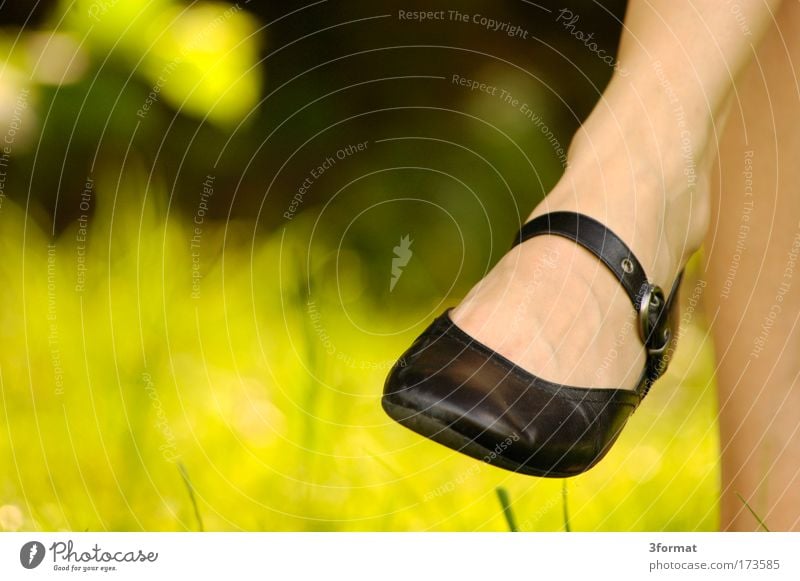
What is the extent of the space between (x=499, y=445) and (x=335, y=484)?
23 cm

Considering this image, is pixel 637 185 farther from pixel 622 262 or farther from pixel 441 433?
pixel 441 433

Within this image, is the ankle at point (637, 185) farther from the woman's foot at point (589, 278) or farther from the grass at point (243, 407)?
the grass at point (243, 407)

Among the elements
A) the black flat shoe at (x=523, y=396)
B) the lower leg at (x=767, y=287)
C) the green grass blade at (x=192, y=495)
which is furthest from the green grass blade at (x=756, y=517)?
the green grass blade at (x=192, y=495)

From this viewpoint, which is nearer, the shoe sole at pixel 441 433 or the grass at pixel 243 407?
the shoe sole at pixel 441 433

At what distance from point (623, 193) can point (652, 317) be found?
78mm

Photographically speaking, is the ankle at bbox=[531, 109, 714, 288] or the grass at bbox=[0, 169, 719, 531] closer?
the ankle at bbox=[531, 109, 714, 288]

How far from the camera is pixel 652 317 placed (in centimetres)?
58

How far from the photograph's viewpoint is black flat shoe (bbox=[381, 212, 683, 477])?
53 centimetres

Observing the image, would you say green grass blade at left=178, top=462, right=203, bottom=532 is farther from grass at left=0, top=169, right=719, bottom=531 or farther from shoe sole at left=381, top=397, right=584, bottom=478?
shoe sole at left=381, top=397, right=584, bottom=478

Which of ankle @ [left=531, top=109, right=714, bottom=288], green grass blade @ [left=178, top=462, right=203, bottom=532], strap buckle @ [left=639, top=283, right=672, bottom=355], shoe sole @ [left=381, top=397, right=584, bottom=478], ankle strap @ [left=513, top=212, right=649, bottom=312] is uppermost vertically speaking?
ankle @ [left=531, top=109, right=714, bottom=288]

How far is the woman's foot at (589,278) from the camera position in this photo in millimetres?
567

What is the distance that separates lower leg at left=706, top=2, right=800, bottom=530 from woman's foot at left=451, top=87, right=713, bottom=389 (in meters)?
0.08
